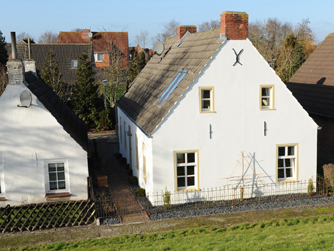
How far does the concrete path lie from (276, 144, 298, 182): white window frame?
662 centimetres

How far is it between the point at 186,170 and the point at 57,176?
18.3 feet

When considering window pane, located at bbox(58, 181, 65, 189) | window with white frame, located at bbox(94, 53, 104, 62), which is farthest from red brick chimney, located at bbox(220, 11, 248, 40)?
window with white frame, located at bbox(94, 53, 104, 62)

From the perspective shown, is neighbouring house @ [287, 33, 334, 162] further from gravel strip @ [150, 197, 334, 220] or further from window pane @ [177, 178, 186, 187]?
window pane @ [177, 178, 186, 187]

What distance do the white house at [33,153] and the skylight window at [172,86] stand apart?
4.28 meters

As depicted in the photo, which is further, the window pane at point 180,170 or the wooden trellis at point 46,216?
the window pane at point 180,170

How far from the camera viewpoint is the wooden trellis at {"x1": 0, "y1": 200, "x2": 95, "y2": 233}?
14.7m

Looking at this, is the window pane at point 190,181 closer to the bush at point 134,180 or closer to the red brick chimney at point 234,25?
the bush at point 134,180

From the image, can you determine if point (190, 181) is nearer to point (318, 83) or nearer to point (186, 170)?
point (186, 170)

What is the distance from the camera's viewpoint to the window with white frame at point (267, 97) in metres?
17.2

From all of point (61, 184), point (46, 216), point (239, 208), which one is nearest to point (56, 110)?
point (61, 184)

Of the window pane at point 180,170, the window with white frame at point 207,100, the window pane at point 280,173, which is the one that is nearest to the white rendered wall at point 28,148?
the window pane at point 180,170

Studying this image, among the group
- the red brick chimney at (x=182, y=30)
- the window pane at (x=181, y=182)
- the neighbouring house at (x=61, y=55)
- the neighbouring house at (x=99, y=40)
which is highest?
the neighbouring house at (x=99, y=40)

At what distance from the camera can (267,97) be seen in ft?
57.0

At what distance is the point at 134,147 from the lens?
20781 mm
